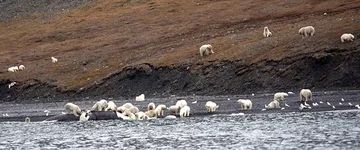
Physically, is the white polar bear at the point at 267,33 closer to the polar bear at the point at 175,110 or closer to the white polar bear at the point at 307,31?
the white polar bear at the point at 307,31

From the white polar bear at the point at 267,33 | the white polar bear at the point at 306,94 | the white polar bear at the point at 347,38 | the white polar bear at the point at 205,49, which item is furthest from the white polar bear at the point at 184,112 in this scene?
the white polar bear at the point at 267,33

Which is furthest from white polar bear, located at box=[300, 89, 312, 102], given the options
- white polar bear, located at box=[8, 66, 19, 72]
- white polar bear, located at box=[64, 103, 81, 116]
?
white polar bear, located at box=[8, 66, 19, 72]

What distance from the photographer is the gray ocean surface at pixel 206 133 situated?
120 feet

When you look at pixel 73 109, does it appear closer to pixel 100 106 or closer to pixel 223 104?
pixel 100 106

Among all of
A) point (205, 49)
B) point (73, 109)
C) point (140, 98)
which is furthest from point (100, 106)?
point (205, 49)

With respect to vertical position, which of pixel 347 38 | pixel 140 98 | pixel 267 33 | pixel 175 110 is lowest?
pixel 175 110

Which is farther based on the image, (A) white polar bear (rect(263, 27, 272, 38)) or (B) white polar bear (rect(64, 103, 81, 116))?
(A) white polar bear (rect(263, 27, 272, 38))

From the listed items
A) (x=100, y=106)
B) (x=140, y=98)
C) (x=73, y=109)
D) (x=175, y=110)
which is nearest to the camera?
(x=175, y=110)

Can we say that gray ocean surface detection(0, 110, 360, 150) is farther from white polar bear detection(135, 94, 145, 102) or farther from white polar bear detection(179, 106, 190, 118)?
white polar bear detection(135, 94, 145, 102)

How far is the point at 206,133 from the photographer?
42469 millimetres

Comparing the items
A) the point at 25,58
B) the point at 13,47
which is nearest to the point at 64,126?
the point at 25,58

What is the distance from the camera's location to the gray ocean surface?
3666cm

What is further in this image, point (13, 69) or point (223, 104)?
point (13, 69)

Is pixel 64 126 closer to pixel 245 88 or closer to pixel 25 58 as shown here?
pixel 245 88
